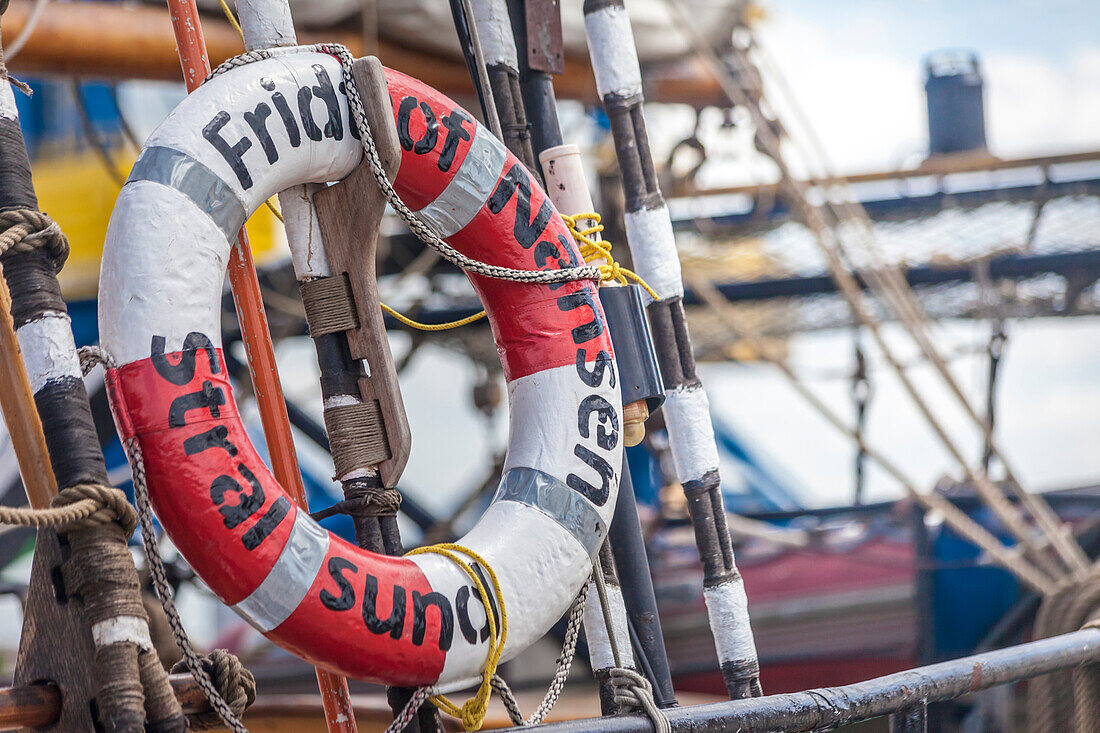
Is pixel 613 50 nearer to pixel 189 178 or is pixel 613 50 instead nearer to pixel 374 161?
pixel 374 161

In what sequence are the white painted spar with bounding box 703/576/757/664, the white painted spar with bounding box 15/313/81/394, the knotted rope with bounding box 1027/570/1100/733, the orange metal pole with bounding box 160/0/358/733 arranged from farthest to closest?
the knotted rope with bounding box 1027/570/1100/733 → the white painted spar with bounding box 703/576/757/664 → the orange metal pole with bounding box 160/0/358/733 → the white painted spar with bounding box 15/313/81/394

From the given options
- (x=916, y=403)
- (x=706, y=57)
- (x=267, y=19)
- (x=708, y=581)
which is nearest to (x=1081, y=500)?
(x=916, y=403)

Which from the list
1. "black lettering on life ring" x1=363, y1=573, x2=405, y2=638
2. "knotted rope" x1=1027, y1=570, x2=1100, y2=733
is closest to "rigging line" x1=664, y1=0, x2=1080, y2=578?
"knotted rope" x1=1027, y1=570, x2=1100, y2=733

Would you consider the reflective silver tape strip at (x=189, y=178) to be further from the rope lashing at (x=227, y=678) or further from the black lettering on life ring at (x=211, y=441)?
the rope lashing at (x=227, y=678)

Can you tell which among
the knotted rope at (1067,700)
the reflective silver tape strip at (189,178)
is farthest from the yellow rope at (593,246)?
the knotted rope at (1067,700)

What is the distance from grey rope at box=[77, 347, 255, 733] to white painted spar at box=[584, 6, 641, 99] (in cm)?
117

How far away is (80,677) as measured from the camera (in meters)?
1.24

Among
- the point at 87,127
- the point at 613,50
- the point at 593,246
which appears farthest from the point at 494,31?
the point at 87,127

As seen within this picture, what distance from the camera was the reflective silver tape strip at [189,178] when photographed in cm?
128

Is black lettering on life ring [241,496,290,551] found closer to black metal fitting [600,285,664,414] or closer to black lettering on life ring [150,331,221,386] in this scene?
black lettering on life ring [150,331,221,386]

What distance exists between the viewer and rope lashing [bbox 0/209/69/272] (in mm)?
1305

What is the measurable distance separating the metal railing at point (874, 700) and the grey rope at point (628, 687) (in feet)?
0.05

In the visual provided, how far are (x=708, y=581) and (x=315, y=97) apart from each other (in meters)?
1.17

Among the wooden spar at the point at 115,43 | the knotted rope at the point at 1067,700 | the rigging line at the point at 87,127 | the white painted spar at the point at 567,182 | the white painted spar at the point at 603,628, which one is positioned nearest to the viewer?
Result: the white painted spar at the point at 603,628
